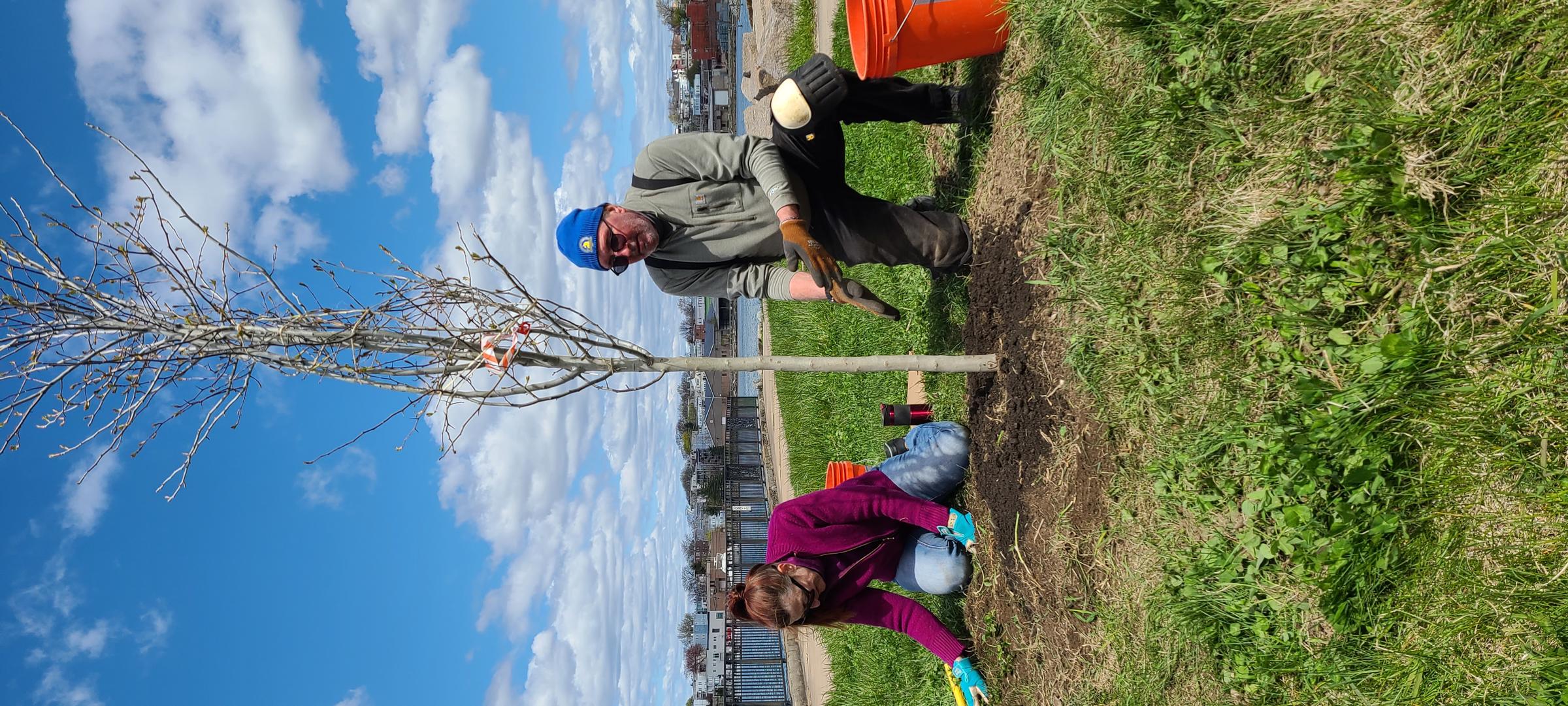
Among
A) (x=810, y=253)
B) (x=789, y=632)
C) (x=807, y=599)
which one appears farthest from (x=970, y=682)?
(x=789, y=632)

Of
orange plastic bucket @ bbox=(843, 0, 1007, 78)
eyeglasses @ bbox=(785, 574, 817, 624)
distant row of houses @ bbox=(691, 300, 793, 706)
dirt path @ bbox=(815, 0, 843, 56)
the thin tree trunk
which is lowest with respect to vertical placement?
distant row of houses @ bbox=(691, 300, 793, 706)

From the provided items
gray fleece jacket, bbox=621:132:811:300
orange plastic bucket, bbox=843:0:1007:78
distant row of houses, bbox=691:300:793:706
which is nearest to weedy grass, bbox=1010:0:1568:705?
orange plastic bucket, bbox=843:0:1007:78

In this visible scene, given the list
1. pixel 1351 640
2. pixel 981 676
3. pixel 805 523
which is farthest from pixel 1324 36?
pixel 981 676

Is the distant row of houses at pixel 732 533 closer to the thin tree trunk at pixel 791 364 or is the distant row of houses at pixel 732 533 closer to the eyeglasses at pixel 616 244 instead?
the eyeglasses at pixel 616 244

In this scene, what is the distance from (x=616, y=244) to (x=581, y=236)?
0.53 ft

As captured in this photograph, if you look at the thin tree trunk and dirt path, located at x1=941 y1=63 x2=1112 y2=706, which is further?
dirt path, located at x1=941 y1=63 x2=1112 y2=706

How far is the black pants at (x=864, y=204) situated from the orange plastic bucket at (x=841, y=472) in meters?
2.19

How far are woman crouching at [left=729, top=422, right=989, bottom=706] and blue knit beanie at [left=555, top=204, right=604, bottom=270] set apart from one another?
1.56 m

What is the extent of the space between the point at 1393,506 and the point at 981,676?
2.52 m

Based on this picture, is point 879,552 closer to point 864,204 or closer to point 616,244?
point 864,204

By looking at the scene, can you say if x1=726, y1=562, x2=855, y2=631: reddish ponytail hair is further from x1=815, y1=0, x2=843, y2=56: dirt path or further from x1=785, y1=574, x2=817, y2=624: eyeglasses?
x1=815, y1=0, x2=843, y2=56: dirt path

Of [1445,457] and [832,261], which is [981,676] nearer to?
[832,261]

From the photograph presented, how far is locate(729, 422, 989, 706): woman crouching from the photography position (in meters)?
3.81

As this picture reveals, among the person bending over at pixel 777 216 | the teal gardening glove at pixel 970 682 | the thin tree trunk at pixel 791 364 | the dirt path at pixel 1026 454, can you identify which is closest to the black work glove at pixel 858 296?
the person bending over at pixel 777 216
